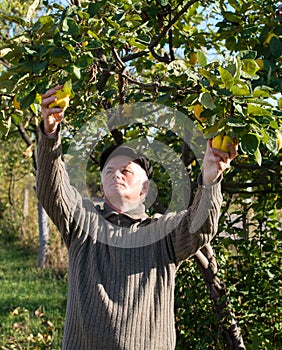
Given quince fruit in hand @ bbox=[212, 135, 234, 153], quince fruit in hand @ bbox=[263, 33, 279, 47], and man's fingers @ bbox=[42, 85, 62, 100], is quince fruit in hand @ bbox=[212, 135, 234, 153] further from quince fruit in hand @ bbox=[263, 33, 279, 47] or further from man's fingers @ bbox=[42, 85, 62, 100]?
quince fruit in hand @ bbox=[263, 33, 279, 47]

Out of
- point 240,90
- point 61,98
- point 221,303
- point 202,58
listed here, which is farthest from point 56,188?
point 221,303

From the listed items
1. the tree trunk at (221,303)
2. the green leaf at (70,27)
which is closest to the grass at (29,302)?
the tree trunk at (221,303)

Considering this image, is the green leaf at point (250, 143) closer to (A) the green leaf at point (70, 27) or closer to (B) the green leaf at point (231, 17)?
(A) the green leaf at point (70, 27)

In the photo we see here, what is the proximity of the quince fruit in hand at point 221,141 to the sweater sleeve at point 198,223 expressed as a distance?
0.54 ft

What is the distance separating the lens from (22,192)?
37.6ft

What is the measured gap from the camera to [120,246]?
1.79 metres

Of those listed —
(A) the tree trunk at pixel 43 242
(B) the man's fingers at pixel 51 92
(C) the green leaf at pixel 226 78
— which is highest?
(A) the tree trunk at pixel 43 242

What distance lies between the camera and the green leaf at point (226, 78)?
3.90 ft

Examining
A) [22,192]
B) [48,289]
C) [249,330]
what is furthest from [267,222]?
[22,192]

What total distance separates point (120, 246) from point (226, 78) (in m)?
0.77

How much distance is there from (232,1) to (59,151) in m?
1.03

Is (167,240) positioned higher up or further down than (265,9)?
further down

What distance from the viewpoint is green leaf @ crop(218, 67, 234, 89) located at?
1.19m

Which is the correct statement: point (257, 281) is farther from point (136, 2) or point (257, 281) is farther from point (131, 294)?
point (136, 2)
